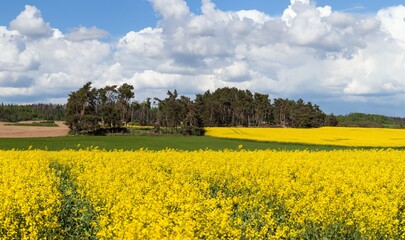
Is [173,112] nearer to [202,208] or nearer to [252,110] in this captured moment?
[252,110]

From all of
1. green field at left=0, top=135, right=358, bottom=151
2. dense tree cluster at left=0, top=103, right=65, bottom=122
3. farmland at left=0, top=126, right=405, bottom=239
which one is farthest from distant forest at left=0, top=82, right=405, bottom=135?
farmland at left=0, top=126, right=405, bottom=239

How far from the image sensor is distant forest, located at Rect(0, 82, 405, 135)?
78.2m

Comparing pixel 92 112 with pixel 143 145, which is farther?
pixel 92 112

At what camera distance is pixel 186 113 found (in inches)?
3164

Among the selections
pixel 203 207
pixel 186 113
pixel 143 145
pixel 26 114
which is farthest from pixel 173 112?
pixel 26 114

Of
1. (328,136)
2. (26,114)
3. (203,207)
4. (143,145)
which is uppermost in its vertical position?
(26,114)

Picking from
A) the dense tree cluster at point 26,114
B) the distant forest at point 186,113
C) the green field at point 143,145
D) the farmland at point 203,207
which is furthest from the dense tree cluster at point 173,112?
the dense tree cluster at point 26,114

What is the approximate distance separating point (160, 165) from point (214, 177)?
13.3ft

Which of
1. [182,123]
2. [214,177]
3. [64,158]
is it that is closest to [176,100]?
[182,123]

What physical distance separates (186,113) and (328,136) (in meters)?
22.9

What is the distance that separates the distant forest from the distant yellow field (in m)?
6.42

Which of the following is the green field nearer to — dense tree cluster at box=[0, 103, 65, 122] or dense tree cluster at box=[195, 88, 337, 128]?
dense tree cluster at box=[195, 88, 337, 128]

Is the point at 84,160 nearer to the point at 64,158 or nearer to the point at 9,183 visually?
the point at 64,158

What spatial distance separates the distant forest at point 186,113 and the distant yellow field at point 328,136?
6419mm
